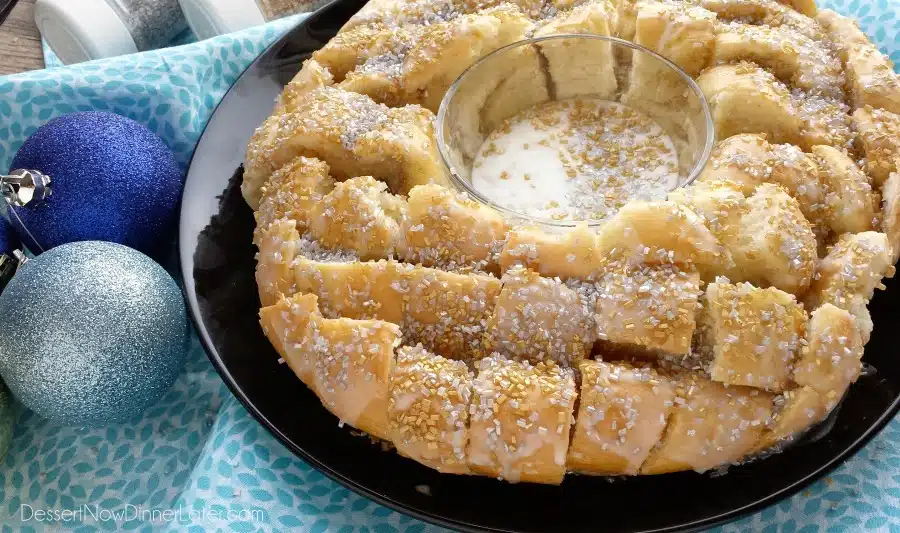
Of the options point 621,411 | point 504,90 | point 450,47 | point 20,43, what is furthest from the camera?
point 20,43

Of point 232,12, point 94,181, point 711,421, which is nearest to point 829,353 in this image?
point 711,421

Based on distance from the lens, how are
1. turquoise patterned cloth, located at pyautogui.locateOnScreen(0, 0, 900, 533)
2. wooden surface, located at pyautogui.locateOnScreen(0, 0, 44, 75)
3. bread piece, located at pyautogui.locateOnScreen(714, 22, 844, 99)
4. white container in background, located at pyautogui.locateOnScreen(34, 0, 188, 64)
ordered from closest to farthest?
turquoise patterned cloth, located at pyautogui.locateOnScreen(0, 0, 900, 533)
bread piece, located at pyautogui.locateOnScreen(714, 22, 844, 99)
white container in background, located at pyautogui.locateOnScreen(34, 0, 188, 64)
wooden surface, located at pyautogui.locateOnScreen(0, 0, 44, 75)

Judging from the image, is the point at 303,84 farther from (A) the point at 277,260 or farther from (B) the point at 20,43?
(B) the point at 20,43

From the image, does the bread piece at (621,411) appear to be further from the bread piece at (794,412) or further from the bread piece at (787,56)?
the bread piece at (787,56)

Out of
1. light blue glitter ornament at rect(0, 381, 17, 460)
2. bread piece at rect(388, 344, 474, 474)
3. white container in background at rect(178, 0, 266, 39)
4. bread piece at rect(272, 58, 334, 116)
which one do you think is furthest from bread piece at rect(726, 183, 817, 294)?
white container in background at rect(178, 0, 266, 39)

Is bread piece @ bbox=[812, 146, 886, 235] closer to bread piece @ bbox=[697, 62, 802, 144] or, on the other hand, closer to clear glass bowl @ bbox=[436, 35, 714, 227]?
bread piece @ bbox=[697, 62, 802, 144]
